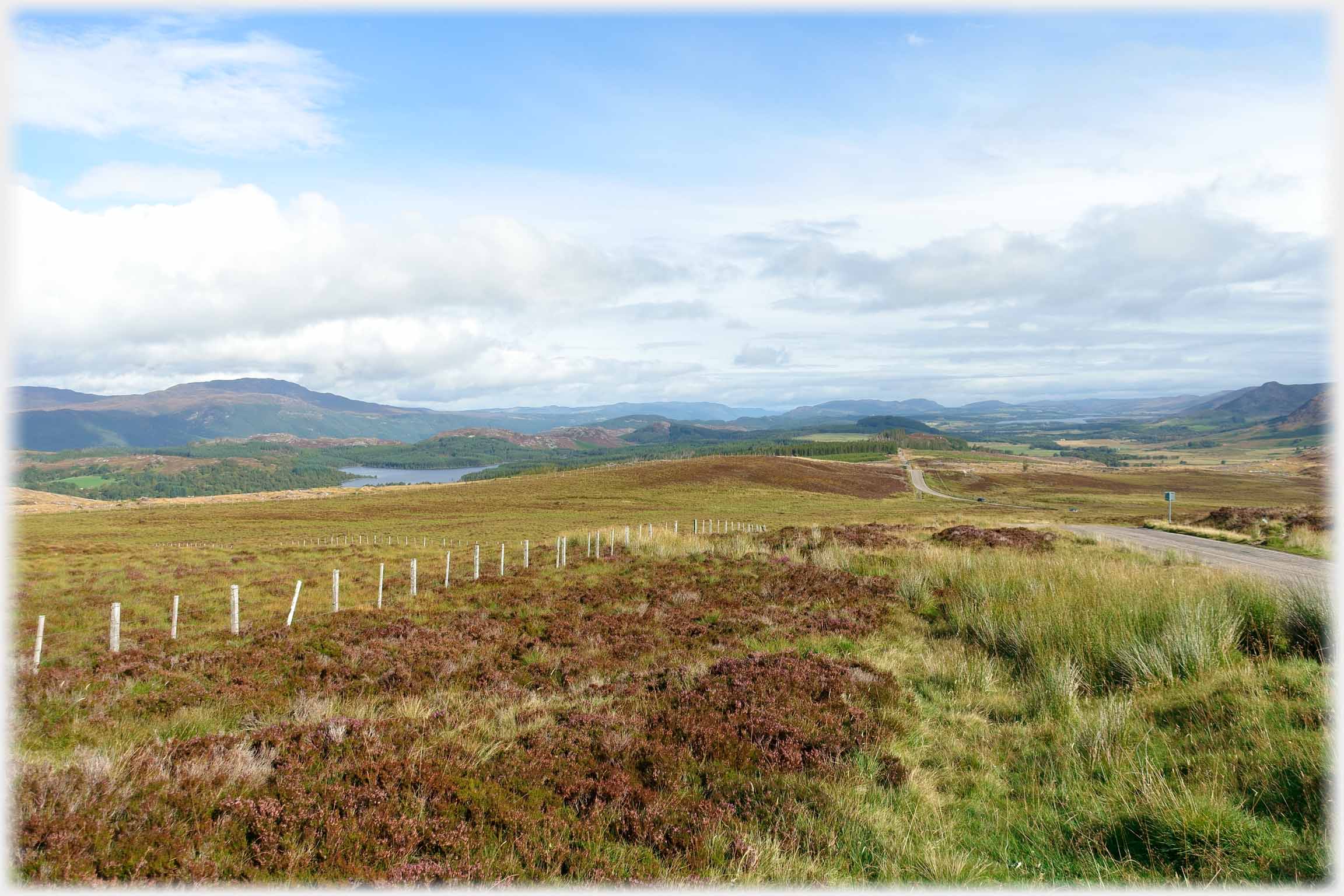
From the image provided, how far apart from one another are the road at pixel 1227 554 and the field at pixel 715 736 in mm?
3300

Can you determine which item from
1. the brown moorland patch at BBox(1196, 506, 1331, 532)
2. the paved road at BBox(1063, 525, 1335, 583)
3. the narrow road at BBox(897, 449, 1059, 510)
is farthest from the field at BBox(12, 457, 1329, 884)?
the narrow road at BBox(897, 449, 1059, 510)

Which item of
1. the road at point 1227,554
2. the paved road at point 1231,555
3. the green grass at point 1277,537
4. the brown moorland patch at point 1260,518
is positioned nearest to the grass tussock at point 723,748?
the road at point 1227,554

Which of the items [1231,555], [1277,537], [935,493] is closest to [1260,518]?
[1277,537]

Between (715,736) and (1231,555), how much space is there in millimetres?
25312

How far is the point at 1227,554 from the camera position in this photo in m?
23.2

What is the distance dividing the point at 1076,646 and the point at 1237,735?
332 centimetres

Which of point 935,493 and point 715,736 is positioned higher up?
point 715,736

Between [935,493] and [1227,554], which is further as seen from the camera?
[935,493]

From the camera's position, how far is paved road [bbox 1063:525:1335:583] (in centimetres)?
1689

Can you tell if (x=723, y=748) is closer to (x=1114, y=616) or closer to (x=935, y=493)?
(x=1114, y=616)

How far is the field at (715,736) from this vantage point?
16.1 feet

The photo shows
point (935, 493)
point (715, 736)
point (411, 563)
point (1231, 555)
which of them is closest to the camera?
point (715, 736)

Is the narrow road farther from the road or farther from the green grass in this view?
the road

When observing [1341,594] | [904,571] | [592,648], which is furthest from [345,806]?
[904,571]
